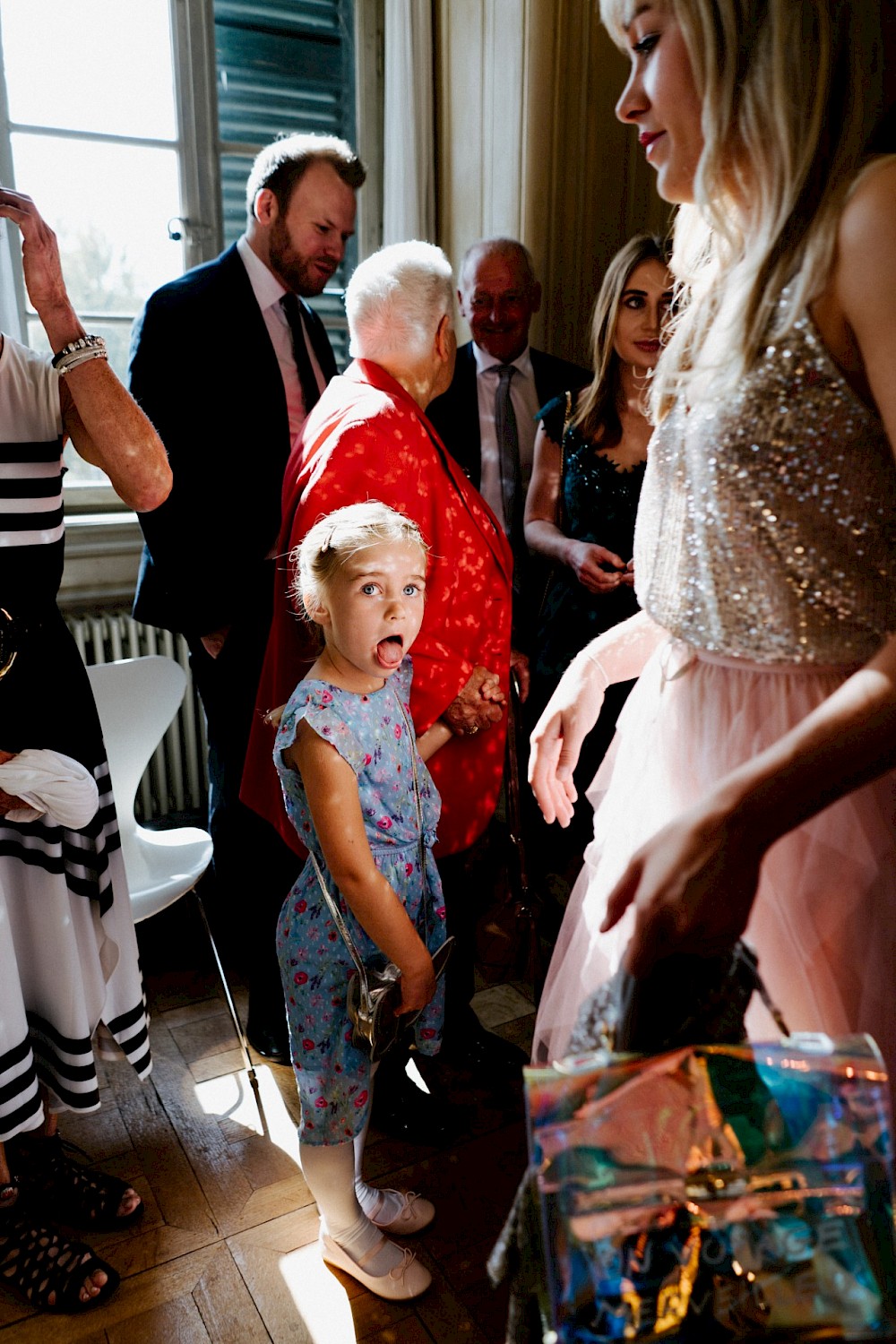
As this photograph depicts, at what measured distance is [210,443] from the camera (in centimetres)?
229

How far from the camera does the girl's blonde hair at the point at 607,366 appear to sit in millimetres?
2279

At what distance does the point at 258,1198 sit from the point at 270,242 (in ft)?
6.99

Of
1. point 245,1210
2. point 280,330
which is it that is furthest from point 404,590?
point 280,330

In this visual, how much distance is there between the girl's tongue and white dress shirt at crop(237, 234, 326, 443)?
1.14 meters

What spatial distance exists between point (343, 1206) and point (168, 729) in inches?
72.3

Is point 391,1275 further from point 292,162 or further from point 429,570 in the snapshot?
point 292,162

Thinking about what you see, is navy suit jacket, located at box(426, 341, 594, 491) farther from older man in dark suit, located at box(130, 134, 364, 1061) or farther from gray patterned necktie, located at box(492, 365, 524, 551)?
older man in dark suit, located at box(130, 134, 364, 1061)

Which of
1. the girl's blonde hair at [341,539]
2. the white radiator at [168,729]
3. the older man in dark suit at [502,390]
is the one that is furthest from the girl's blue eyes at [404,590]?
the white radiator at [168,729]

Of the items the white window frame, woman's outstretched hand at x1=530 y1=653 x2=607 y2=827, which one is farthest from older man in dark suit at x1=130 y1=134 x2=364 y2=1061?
woman's outstretched hand at x1=530 y1=653 x2=607 y2=827

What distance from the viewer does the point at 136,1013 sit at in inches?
69.5

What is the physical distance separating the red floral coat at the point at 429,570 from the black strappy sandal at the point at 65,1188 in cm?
73

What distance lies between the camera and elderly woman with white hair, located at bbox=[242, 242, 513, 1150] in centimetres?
175

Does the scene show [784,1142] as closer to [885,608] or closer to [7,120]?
[885,608]

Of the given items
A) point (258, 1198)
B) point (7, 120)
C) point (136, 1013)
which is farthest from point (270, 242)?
point (258, 1198)
